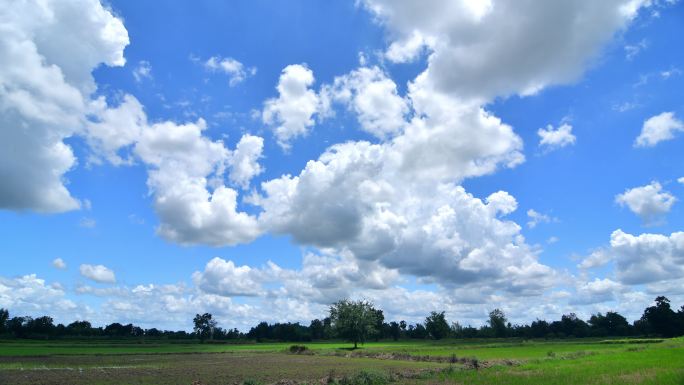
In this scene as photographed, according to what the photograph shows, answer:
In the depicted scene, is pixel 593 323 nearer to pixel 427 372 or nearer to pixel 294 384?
pixel 427 372

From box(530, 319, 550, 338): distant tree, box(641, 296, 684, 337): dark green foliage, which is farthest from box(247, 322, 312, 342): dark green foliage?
box(641, 296, 684, 337): dark green foliage

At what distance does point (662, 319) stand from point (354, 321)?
295 ft

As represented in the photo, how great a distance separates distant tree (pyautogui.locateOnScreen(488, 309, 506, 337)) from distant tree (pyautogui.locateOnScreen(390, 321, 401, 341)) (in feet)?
117

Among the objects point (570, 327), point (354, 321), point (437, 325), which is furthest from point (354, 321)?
point (570, 327)

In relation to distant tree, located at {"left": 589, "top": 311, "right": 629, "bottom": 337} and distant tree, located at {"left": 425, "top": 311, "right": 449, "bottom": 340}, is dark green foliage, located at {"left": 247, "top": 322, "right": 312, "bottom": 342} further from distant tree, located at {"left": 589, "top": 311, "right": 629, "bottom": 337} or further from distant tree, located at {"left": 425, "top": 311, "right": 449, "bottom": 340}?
distant tree, located at {"left": 589, "top": 311, "right": 629, "bottom": 337}

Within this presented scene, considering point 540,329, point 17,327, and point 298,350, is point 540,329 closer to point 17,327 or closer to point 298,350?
point 298,350

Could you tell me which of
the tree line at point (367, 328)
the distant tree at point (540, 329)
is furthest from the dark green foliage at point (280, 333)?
the distant tree at point (540, 329)

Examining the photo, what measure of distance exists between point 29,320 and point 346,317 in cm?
10345

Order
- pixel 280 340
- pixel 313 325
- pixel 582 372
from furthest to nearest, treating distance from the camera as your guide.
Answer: pixel 313 325 → pixel 280 340 → pixel 582 372

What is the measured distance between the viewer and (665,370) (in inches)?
1160

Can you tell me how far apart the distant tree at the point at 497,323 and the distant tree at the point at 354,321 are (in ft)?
304

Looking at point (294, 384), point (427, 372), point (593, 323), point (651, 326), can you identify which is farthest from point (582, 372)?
point (593, 323)

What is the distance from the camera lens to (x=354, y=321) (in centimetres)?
9938

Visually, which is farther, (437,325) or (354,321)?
(437,325)
